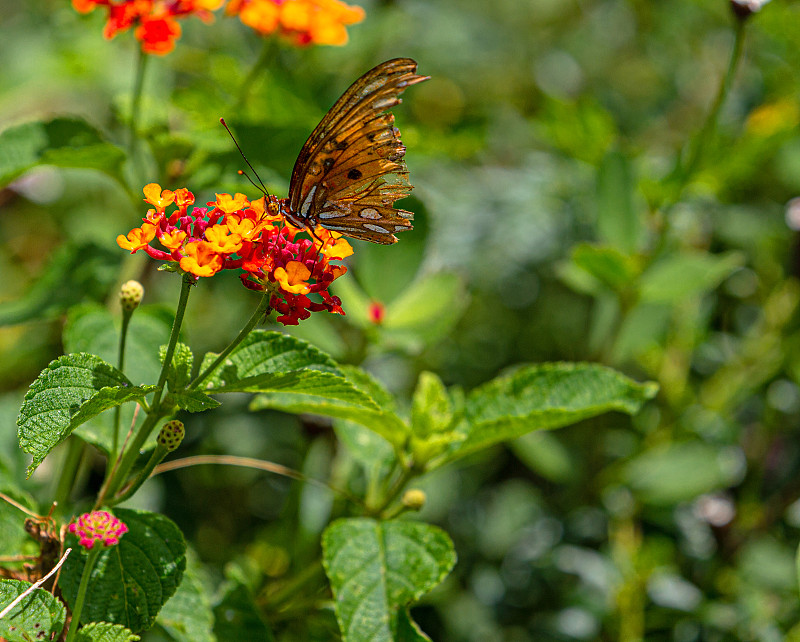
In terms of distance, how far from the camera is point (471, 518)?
175 centimetres

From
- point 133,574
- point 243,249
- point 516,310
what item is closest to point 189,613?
point 133,574

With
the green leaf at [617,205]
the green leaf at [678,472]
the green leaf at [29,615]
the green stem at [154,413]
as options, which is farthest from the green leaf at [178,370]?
the green leaf at [678,472]

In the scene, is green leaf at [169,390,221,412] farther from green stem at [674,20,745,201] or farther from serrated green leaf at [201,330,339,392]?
green stem at [674,20,745,201]

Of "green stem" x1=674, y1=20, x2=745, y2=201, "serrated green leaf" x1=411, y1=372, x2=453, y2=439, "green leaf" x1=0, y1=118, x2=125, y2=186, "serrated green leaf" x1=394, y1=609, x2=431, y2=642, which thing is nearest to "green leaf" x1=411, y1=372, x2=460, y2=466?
"serrated green leaf" x1=411, y1=372, x2=453, y2=439

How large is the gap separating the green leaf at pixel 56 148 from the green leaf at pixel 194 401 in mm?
487

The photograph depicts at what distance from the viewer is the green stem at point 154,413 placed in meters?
0.76

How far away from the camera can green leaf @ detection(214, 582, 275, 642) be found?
1.04 meters

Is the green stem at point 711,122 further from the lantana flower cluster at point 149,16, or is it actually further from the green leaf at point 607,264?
the lantana flower cluster at point 149,16

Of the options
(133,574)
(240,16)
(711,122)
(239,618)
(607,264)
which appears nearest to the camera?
(133,574)

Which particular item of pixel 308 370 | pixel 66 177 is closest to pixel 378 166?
pixel 308 370

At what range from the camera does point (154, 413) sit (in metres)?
0.82

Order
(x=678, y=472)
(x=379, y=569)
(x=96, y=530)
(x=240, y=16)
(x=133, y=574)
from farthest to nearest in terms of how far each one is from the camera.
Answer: (x=678, y=472) → (x=240, y=16) → (x=379, y=569) → (x=133, y=574) → (x=96, y=530)

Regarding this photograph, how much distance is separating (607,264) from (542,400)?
50 cm

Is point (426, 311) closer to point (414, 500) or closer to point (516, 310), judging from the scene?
point (414, 500)
